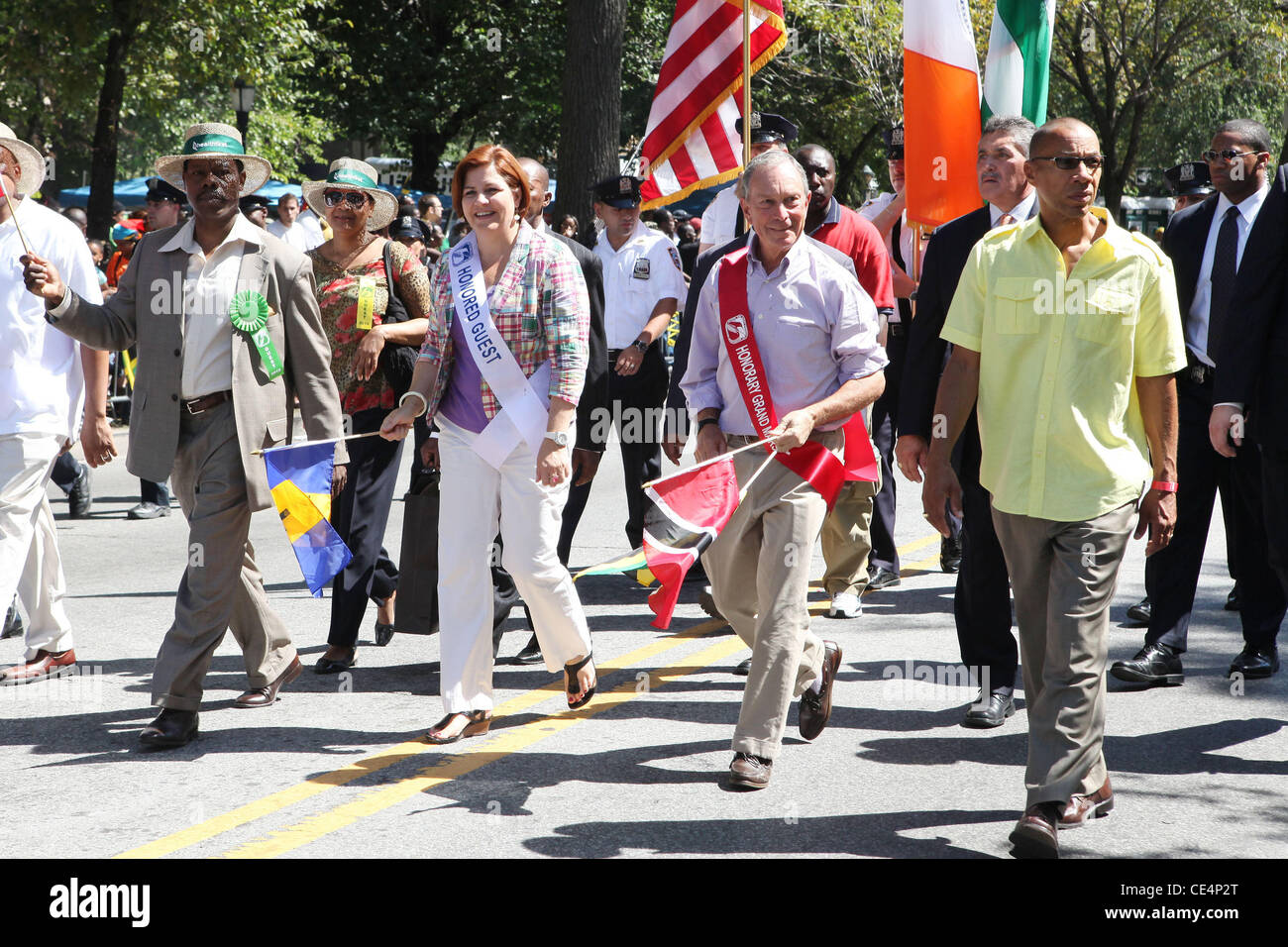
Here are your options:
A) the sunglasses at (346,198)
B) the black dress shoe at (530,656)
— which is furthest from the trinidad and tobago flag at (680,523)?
the sunglasses at (346,198)

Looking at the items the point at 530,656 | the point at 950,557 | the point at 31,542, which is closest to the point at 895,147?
the point at 950,557

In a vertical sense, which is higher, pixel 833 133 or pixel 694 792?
pixel 833 133

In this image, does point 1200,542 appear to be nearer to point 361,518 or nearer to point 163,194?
point 361,518

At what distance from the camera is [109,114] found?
23.1 m

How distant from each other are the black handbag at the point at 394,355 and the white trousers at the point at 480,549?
1418mm

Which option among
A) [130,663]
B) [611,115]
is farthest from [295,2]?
[130,663]

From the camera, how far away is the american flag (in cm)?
956

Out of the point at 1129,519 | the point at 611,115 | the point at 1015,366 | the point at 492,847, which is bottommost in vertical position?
the point at 492,847

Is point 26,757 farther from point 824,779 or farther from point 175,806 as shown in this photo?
point 824,779

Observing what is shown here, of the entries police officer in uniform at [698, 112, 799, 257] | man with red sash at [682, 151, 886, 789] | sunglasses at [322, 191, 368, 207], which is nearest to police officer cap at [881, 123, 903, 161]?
police officer in uniform at [698, 112, 799, 257]

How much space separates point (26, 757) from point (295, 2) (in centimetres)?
2158

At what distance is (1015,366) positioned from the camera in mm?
4555

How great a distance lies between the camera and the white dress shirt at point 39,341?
6039 mm

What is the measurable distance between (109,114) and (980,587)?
815 inches
